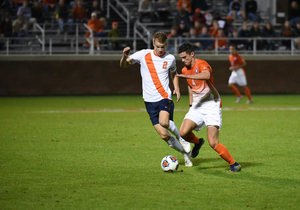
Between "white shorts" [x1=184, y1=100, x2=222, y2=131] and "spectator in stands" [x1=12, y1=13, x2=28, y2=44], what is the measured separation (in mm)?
14119

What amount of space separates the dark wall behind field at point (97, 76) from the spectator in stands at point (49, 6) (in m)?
2.96

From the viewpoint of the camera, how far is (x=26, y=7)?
66.1 feet

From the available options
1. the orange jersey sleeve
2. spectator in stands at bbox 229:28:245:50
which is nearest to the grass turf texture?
the orange jersey sleeve

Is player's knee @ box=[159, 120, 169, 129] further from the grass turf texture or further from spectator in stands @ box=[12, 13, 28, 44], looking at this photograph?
spectator in stands @ box=[12, 13, 28, 44]

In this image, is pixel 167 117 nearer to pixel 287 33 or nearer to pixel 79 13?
pixel 79 13

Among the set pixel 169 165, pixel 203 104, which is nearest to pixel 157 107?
pixel 203 104

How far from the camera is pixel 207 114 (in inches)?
250

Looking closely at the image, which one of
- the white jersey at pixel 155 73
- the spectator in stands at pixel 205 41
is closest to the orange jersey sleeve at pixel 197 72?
the white jersey at pixel 155 73

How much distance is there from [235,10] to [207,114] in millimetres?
17443

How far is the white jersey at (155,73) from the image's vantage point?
6.68 metres

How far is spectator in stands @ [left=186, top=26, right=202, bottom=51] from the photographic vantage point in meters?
18.7

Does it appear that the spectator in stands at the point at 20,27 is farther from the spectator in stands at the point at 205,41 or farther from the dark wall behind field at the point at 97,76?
the spectator in stands at the point at 205,41

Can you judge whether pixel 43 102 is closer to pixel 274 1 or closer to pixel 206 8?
→ pixel 206 8

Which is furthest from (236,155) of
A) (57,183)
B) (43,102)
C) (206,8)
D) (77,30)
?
(206,8)
